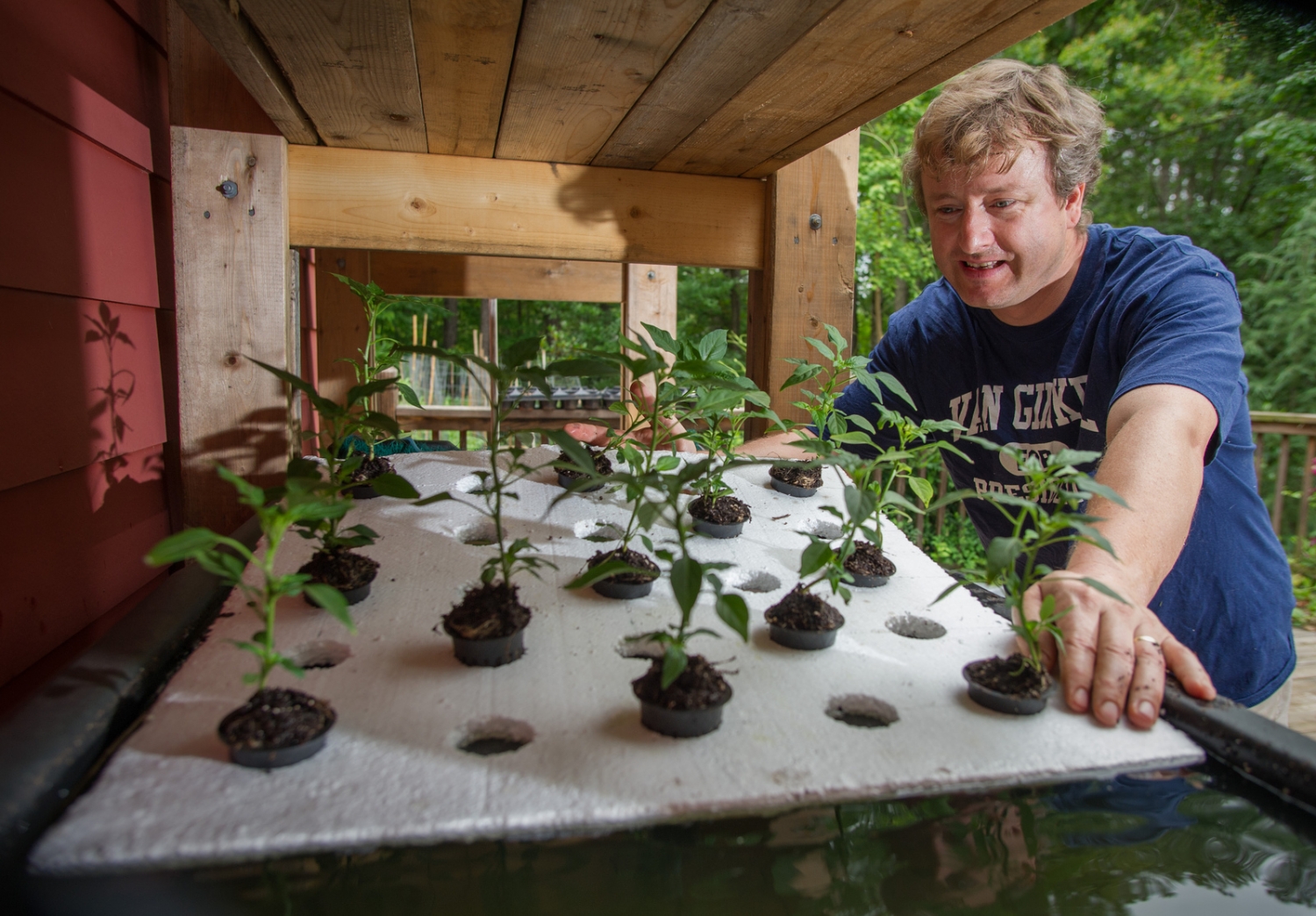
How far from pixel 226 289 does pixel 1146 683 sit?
1.43m

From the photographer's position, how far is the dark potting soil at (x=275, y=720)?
24.1 inches

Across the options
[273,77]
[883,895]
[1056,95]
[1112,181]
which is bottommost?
[883,895]

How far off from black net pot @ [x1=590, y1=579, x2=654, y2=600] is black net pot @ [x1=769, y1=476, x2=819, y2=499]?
1.50 ft

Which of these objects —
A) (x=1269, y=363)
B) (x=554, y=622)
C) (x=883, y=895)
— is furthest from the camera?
(x=1269, y=363)

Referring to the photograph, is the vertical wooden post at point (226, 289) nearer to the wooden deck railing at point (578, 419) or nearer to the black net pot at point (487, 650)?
the black net pot at point (487, 650)

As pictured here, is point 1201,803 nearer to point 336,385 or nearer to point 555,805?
point 555,805

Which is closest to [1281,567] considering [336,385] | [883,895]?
[883,895]

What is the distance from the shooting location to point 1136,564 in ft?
2.99

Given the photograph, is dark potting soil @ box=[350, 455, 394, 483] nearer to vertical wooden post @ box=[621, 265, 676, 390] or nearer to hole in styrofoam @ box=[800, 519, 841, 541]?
hole in styrofoam @ box=[800, 519, 841, 541]

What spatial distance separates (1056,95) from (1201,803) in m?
1.27

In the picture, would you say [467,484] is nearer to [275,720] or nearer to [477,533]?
[477,533]

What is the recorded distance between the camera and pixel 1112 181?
9.59 metres

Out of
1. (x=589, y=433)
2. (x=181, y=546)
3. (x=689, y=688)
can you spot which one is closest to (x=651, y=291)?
(x=589, y=433)

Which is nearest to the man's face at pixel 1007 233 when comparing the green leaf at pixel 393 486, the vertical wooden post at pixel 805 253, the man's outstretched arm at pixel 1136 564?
the vertical wooden post at pixel 805 253
